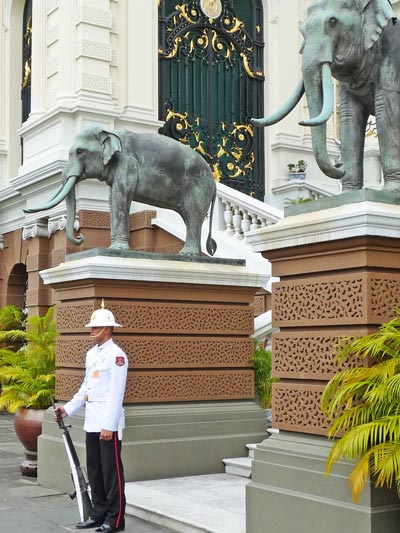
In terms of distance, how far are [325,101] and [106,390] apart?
2.96 metres

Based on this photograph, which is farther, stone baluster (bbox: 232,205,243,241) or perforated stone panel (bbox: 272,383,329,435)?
stone baluster (bbox: 232,205,243,241)

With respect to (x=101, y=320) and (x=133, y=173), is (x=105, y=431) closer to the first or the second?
(x=101, y=320)

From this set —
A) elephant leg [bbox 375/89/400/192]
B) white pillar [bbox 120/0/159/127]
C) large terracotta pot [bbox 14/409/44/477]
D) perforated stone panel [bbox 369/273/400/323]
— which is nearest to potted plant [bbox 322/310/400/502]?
perforated stone panel [bbox 369/273/400/323]

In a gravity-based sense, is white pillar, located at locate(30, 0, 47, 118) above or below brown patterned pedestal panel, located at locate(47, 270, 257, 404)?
above

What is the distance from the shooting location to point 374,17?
6.15m

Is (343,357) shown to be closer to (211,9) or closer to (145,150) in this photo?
(145,150)

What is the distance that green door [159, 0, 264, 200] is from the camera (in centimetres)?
1886

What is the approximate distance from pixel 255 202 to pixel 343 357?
9.32 metres

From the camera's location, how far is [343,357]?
222 inches

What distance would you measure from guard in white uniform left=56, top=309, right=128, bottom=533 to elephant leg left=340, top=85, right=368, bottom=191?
2367mm

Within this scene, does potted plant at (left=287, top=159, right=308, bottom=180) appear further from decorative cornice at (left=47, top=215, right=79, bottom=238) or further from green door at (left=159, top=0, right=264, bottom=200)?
decorative cornice at (left=47, top=215, right=79, bottom=238)

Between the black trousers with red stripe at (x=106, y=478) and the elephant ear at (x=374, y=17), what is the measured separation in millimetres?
3671

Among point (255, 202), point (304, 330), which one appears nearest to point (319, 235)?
point (304, 330)

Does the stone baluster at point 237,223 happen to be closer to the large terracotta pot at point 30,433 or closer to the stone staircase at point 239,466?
the large terracotta pot at point 30,433
